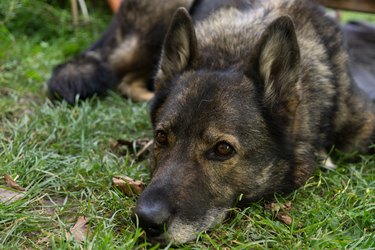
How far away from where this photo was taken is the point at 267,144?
363cm

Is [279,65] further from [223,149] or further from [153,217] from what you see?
[153,217]

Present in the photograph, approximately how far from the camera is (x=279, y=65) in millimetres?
3762

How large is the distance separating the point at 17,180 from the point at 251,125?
1.67m

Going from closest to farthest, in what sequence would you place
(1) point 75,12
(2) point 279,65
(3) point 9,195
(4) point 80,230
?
(4) point 80,230
(3) point 9,195
(2) point 279,65
(1) point 75,12

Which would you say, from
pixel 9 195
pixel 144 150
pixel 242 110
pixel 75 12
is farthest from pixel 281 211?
pixel 75 12

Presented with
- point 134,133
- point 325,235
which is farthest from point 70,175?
point 325,235

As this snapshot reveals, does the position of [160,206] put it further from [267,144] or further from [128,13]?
[128,13]

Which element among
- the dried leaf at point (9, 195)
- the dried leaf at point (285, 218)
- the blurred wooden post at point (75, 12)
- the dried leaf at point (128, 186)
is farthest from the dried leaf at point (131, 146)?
the blurred wooden post at point (75, 12)

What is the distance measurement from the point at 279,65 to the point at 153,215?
1514 millimetres

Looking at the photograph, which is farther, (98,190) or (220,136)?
(98,190)

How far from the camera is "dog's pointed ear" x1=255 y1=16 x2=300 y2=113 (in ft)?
12.0

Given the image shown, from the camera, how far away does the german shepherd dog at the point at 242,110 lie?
3240mm

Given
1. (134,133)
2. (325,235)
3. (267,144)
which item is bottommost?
(134,133)

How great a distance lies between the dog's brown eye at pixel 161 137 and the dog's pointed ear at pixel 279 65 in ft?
2.49
